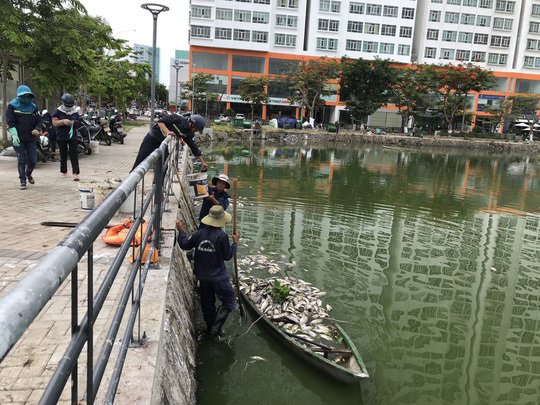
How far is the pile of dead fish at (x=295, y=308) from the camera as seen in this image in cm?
556

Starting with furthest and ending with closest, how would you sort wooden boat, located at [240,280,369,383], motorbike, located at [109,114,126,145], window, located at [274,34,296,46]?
window, located at [274,34,296,46]
motorbike, located at [109,114,126,145]
wooden boat, located at [240,280,369,383]

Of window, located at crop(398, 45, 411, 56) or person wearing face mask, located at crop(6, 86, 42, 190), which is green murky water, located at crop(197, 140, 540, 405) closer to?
person wearing face mask, located at crop(6, 86, 42, 190)

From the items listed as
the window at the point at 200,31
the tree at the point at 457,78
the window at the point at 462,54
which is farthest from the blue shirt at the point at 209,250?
the window at the point at 462,54

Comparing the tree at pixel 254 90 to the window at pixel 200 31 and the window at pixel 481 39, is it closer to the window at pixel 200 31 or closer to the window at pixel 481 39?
the window at pixel 200 31

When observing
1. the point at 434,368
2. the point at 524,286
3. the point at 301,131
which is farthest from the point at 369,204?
the point at 301,131

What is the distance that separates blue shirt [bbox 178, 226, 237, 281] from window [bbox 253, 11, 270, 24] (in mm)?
56188

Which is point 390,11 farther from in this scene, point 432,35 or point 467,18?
point 467,18

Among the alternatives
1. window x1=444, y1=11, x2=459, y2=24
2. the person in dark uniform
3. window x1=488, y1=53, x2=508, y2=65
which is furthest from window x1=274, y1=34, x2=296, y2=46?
the person in dark uniform

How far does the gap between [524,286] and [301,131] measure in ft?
129

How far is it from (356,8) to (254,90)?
63.5 feet

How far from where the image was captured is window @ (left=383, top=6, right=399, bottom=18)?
6050cm

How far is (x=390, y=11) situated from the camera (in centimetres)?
6056

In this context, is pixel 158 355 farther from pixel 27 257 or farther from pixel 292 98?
pixel 292 98

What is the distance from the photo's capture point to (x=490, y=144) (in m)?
48.5
